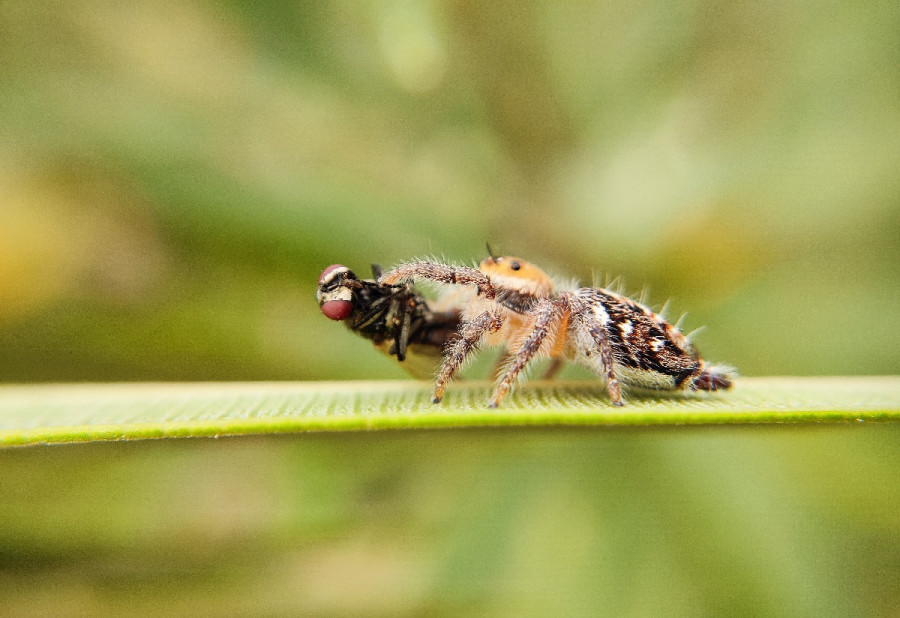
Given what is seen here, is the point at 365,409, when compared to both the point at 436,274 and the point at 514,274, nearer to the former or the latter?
the point at 436,274

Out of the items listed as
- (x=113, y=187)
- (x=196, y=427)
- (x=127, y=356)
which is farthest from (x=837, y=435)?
(x=113, y=187)

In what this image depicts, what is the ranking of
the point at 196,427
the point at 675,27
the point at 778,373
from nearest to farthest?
the point at 196,427 < the point at 778,373 < the point at 675,27

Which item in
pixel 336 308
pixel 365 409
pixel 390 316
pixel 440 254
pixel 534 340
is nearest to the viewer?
pixel 365 409

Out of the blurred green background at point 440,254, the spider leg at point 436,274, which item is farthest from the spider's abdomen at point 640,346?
the blurred green background at point 440,254

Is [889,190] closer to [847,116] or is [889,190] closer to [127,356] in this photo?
[847,116]

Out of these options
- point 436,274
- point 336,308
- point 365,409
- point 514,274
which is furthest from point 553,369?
point 365,409

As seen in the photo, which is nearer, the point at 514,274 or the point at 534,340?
the point at 534,340

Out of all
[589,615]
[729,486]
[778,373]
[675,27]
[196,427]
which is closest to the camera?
[196,427]
